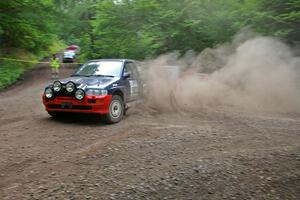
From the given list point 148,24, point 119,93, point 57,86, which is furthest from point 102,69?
point 148,24

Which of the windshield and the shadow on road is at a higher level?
the windshield

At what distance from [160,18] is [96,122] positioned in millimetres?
12567

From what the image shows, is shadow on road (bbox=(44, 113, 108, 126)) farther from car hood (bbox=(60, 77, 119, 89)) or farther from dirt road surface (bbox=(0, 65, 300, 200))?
car hood (bbox=(60, 77, 119, 89))

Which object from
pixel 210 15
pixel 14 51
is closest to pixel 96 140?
pixel 210 15

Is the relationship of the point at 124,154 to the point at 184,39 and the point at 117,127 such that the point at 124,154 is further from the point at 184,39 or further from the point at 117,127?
the point at 184,39

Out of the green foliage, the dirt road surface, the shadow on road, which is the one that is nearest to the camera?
the dirt road surface

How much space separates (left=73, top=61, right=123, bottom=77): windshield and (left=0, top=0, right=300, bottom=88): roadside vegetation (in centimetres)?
789

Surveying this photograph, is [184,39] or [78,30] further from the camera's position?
[78,30]

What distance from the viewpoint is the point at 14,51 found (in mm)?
28562

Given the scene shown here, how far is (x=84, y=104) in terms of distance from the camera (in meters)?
8.73

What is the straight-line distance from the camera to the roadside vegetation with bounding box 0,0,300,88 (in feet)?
51.0

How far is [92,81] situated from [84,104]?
29.5 inches

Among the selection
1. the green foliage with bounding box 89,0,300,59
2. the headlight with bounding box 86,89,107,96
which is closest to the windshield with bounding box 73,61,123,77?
the headlight with bounding box 86,89,107,96

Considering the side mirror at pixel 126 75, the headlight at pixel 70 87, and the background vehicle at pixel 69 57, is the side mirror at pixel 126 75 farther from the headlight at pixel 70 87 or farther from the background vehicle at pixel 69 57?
the background vehicle at pixel 69 57
